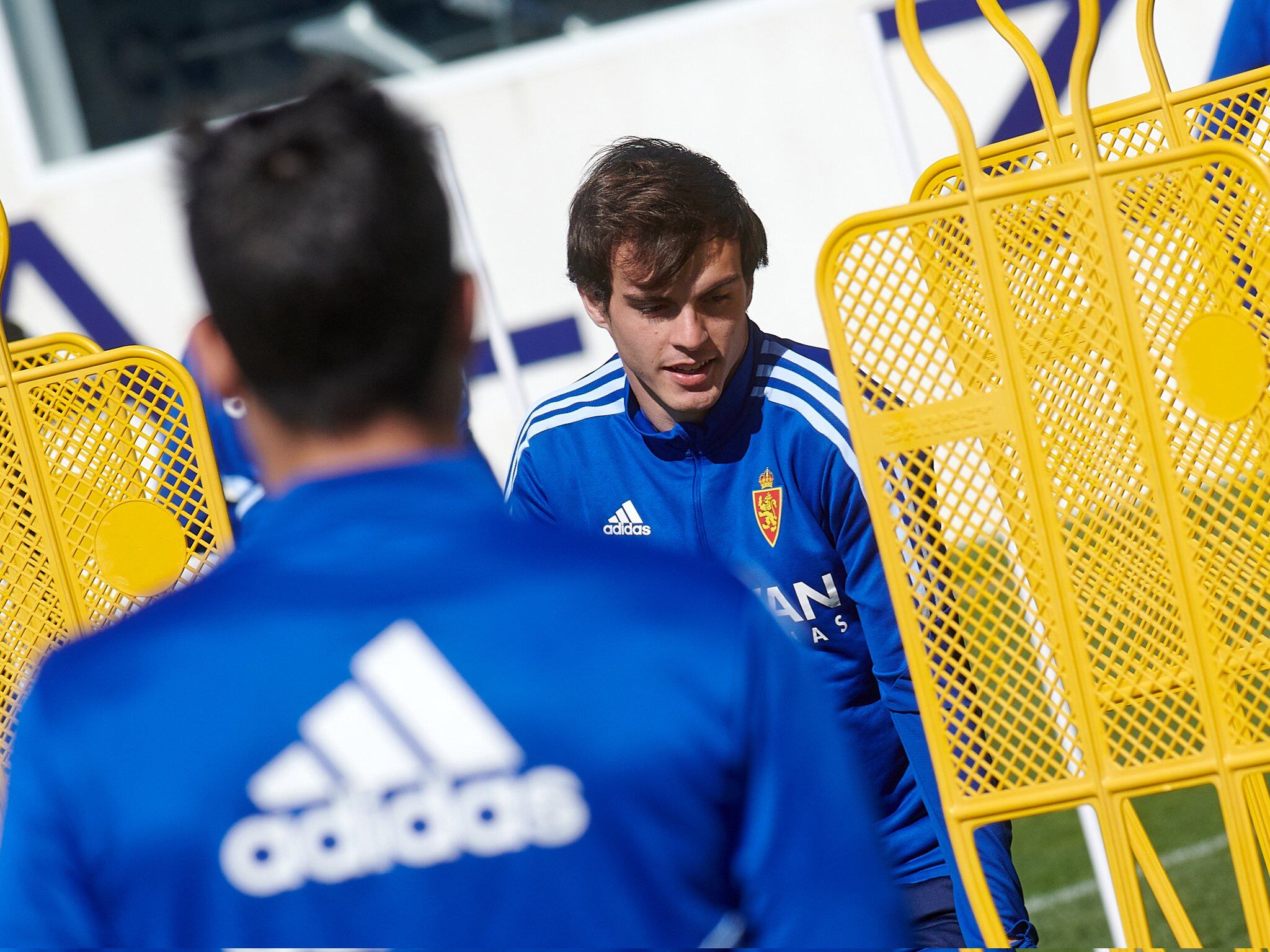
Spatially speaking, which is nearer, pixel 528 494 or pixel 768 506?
pixel 768 506

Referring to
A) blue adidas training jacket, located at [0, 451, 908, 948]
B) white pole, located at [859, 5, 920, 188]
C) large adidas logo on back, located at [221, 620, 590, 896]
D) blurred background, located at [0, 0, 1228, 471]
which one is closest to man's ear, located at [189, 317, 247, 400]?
blue adidas training jacket, located at [0, 451, 908, 948]

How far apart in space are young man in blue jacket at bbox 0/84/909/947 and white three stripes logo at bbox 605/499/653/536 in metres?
1.64

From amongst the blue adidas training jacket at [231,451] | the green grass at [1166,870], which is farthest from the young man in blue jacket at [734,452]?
the green grass at [1166,870]

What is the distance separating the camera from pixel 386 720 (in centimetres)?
90

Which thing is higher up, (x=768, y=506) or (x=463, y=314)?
(x=463, y=314)

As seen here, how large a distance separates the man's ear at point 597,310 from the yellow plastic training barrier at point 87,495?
87cm

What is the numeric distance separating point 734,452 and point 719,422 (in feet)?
0.21

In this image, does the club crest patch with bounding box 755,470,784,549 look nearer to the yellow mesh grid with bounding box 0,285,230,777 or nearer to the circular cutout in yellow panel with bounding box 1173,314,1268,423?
the circular cutout in yellow panel with bounding box 1173,314,1268,423

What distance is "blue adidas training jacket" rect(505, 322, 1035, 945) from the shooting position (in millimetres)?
2416

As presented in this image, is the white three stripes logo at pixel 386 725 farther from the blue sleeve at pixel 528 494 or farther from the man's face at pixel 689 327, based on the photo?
the blue sleeve at pixel 528 494

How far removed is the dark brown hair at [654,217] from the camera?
8.21 ft

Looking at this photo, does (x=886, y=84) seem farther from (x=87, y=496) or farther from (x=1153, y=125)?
(x=87, y=496)

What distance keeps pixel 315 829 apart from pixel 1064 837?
5014 mm

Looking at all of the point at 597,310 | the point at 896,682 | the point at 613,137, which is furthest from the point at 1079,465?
the point at 613,137
